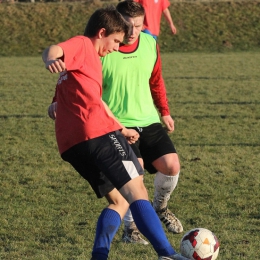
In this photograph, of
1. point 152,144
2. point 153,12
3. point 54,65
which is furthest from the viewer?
point 153,12

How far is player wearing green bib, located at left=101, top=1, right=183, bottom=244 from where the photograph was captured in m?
5.23

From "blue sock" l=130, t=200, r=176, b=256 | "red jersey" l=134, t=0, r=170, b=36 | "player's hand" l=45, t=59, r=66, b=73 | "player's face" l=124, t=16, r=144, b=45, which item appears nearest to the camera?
"player's hand" l=45, t=59, r=66, b=73

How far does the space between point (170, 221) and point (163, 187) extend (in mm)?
279

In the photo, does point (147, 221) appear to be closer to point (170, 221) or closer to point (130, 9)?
point (170, 221)

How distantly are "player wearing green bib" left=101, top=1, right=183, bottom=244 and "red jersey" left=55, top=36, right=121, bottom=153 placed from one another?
929mm

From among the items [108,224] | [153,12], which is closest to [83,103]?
[108,224]

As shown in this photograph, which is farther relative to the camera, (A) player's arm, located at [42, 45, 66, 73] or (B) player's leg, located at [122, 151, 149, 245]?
(B) player's leg, located at [122, 151, 149, 245]

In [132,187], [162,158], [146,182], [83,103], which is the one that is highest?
[83,103]

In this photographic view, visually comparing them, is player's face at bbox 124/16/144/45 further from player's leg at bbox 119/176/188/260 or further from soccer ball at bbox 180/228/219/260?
soccer ball at bbox 180/228/219/260

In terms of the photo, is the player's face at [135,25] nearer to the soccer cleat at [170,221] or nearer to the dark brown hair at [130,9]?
the dark brown hair at [130,9]

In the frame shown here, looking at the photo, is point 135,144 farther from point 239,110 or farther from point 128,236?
point 239,110

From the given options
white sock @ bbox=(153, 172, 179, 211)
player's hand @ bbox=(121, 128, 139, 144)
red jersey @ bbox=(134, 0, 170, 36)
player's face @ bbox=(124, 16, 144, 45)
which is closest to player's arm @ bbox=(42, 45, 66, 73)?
player's hand @ bbox=(121, 128, 139, 144)

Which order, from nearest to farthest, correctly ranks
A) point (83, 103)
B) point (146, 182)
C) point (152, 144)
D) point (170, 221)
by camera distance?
point (83, 103) → point (152, 144) → point (170, 221) → point (146, 182)

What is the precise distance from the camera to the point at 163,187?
5.67 meters
